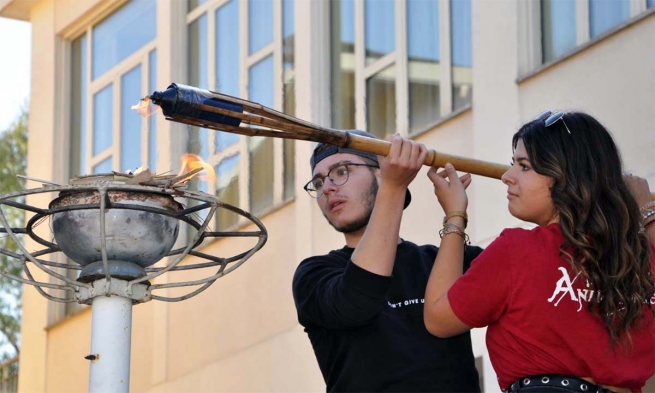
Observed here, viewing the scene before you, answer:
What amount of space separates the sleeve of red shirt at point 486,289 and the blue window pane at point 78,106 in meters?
10.8

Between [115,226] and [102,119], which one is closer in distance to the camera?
[115,226]

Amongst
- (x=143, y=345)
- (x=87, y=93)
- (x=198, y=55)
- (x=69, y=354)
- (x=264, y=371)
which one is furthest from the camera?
(x=87, y=93)

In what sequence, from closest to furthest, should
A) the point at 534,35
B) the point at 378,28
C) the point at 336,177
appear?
the point at 336,177 < the point at 534,35 < the point at 378,28

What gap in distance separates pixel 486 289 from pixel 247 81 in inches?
323

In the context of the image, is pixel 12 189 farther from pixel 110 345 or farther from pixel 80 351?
pixel 110 345

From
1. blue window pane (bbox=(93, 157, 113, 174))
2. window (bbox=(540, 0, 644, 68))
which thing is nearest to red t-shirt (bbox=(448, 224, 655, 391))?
window (bbox=(540, 0, 644, 68))

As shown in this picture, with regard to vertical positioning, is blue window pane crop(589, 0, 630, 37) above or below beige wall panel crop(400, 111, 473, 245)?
above

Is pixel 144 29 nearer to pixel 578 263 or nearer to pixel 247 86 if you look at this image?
pixel 247 86

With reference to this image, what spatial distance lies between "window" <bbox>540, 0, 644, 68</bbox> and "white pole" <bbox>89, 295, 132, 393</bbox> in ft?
13.0

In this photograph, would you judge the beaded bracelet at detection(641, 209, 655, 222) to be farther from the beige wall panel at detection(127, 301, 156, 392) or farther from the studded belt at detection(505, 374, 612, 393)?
the beige wall panel at detection(127, 301, 156, 392)

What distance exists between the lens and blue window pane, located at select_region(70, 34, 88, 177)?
46.6 feet

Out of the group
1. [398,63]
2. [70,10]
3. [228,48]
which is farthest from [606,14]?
[70,10]

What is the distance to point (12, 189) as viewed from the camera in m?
21.4

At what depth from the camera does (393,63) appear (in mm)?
9727
